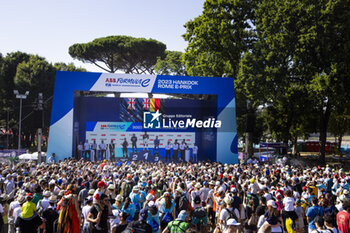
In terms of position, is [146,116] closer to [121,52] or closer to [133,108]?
[133,108]

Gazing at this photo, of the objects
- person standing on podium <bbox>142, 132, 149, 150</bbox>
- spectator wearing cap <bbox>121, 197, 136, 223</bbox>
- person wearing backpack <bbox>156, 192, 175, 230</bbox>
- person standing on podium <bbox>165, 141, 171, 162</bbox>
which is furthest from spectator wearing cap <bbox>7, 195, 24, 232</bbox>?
person standing on podium <bbox>165, 141, 171, 162</bbox>

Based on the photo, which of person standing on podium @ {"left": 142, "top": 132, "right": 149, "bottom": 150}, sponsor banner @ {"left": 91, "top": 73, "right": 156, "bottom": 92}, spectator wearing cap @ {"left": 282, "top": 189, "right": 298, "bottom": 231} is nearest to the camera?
spectator wearing cap @ {"left": 282, "top": 189, "right": 298, "bottom": 231}

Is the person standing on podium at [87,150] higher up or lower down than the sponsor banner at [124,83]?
lower down

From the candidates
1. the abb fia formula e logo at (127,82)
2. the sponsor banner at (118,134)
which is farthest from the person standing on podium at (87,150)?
the abb fia formula e logo at (127,82)

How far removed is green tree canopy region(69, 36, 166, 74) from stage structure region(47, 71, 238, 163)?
21444 mm

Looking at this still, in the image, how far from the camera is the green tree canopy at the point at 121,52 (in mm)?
44969

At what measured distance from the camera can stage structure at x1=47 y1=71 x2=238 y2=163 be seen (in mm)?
22578

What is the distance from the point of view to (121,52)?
45250 millimetres

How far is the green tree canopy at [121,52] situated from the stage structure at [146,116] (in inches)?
844

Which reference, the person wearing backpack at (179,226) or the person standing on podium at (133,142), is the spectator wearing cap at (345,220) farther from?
the person standing on podium at (133,142)

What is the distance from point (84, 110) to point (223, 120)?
11.2 metres

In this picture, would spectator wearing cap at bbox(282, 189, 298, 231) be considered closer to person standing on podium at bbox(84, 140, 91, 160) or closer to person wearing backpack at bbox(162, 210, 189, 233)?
person wearing backpack at bbox(162, 210, 189, 233)

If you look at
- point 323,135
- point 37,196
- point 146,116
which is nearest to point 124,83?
point 146,116

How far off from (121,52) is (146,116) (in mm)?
23053
